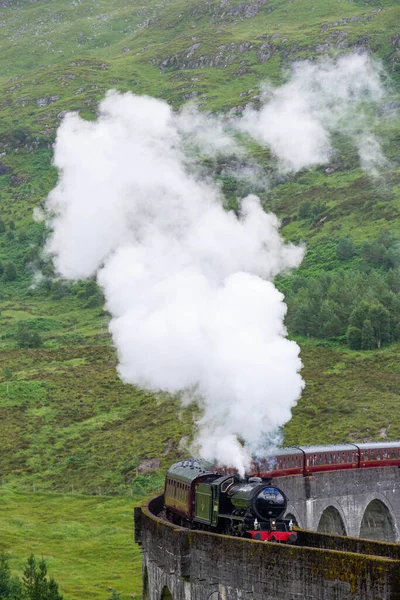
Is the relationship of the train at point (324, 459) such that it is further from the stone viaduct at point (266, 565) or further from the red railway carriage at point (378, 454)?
the stone viaduct at point (266, 565)

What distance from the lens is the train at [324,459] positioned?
1682 inches

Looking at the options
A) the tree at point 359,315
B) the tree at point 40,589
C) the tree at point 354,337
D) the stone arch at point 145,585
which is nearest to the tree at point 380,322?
the tree at point 359,315

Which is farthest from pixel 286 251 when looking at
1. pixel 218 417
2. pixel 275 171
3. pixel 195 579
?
pixel 195 579

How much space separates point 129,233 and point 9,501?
43452mm

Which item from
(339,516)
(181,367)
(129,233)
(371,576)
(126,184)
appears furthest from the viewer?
(126,184)

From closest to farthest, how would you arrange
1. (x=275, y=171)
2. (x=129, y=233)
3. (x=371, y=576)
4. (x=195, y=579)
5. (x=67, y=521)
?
1. (x=371, y=576)
2. (x=195, y=579)
3. (x=67, y=521)
4. (x=129, y=233)
5. (x=275, y=171)

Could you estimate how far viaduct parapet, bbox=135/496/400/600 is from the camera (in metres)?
23.3

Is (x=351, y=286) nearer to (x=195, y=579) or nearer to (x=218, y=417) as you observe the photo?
(x=218, y=417)

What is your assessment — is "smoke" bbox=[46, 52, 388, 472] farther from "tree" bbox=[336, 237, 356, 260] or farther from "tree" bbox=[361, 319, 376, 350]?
"tree" bbox=[361, 319, 376, 350]

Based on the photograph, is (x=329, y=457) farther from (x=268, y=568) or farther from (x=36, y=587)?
(x=268, y=568)

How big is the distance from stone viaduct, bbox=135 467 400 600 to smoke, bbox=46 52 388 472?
5002mm

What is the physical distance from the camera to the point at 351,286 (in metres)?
120

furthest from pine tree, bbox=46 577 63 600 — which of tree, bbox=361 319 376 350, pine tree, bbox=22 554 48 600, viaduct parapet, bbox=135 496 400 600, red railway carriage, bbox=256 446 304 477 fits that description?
tree, bbox=361 319 376 350

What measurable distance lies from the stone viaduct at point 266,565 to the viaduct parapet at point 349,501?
186mm
